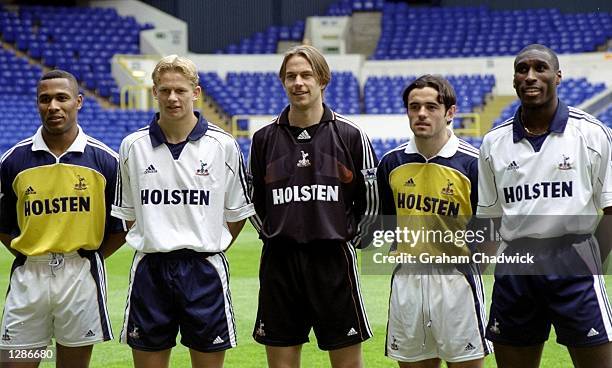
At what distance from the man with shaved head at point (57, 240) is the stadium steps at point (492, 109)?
23078 mm

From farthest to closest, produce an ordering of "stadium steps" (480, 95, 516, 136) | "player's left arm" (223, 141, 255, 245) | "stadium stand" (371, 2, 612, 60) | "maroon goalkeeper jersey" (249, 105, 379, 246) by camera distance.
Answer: "stadium stand" (371, 2, 612, 60)
"stadium steps" (480, 95, 516, 136)
"player's left arm" (223, 141, 255, 245)
"maroon goalkeeper jersey" (249, 105, 379, 246)

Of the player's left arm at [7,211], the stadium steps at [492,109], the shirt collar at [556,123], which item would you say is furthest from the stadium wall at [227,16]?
the shirt collar at [556,123]

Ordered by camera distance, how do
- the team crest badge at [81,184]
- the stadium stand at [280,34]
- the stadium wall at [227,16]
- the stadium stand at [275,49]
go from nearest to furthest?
the team crest badge at [81,184] → the stadium stand at [275,49] → the stadium stand at [280,34] → the stadium wall at [227,16]

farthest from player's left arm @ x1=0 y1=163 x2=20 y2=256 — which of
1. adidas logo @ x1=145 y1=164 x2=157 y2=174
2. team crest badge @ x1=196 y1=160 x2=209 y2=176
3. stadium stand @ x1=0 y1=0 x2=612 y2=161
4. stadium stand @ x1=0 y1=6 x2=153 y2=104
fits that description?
stadium stand @ x1=0 y1=6 x2=153 y2=104

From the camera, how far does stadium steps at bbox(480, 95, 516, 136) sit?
1080 inches

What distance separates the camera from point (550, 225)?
428cm

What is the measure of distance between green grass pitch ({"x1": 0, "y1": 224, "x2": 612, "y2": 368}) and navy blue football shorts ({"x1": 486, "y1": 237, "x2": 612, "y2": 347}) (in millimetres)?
2353

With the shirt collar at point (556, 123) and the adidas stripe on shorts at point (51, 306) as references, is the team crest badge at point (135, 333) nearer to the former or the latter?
the adidas stripe on shorts at point (51, 306)

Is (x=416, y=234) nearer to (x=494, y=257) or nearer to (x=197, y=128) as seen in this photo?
(x=494, y=257)

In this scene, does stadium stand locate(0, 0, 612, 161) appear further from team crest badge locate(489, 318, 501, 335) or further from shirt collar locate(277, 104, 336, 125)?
team crest badge locate(489, 318, 501, 335)

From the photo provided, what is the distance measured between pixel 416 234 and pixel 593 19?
2936 centimetres

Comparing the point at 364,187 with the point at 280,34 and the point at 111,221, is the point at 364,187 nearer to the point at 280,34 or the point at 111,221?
the point at 111,221

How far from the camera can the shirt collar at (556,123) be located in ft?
14.3

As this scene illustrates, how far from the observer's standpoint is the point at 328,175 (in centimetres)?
461
